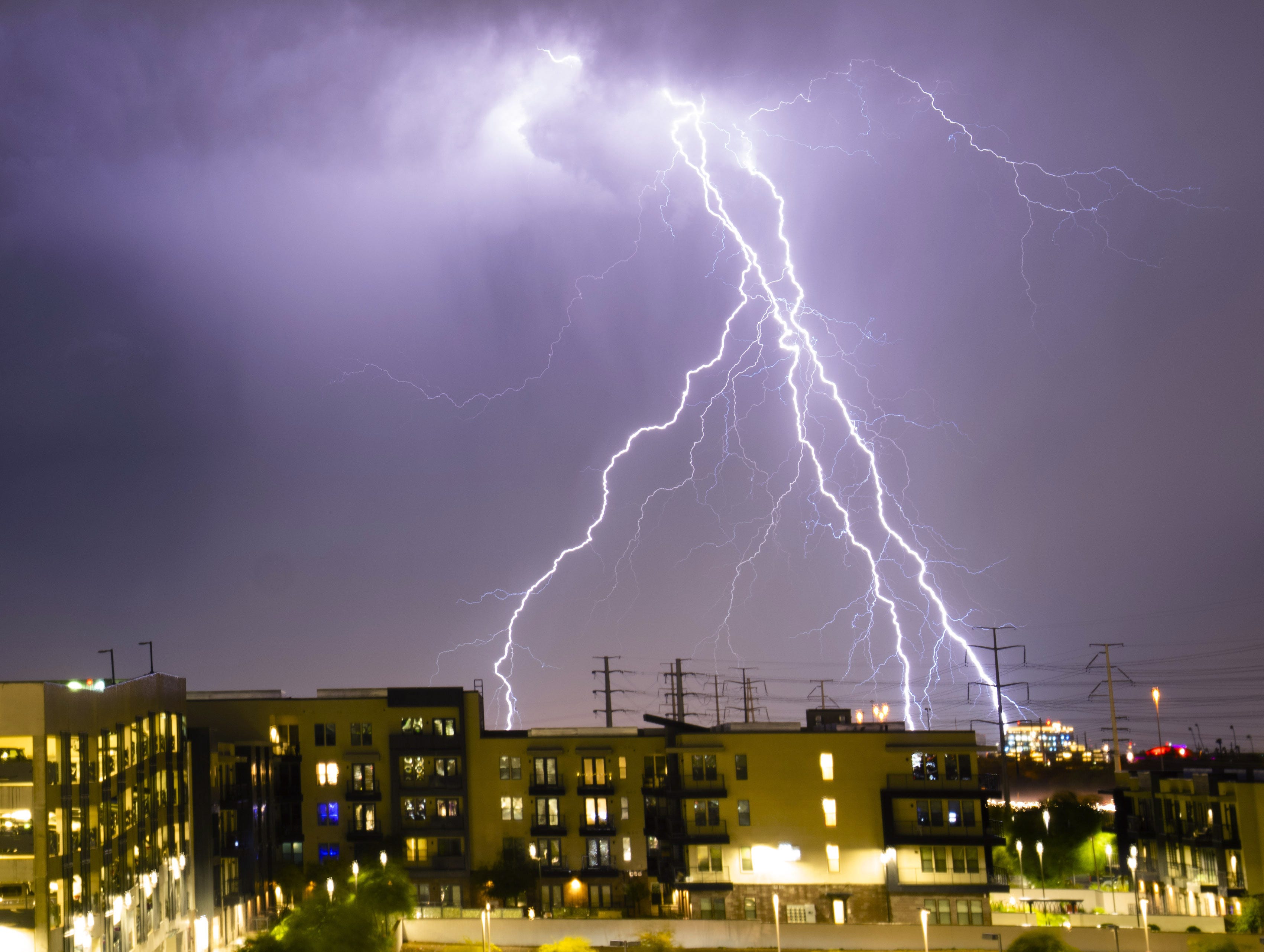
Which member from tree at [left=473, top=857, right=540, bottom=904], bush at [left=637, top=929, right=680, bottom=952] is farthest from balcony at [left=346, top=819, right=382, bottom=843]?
bush at [left=637, top=929, right=680, bottom=952]

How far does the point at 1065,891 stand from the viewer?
4438 cm

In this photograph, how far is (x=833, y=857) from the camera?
1591 inches

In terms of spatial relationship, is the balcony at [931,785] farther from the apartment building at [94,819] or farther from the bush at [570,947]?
the apartment building at [94,819]

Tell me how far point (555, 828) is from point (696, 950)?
41.7ft

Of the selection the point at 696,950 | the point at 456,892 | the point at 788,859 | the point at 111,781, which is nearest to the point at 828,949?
the point at 696,950

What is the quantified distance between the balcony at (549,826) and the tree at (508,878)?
1.24m

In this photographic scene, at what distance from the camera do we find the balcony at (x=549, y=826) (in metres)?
45.4

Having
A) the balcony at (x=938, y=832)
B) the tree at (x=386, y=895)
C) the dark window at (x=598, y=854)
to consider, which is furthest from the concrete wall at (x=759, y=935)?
the dark window at (x=598, y=854)

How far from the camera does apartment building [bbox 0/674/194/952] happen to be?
28328mm

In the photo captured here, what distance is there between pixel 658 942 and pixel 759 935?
4304mm

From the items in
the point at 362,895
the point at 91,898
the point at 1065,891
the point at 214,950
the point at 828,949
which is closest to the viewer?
the point at 91,898

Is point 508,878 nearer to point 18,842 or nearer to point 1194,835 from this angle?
point 18,842

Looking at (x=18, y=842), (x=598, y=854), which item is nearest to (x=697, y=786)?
(x=598, y=854)

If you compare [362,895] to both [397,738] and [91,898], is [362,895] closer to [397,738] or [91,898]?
[91,898]
